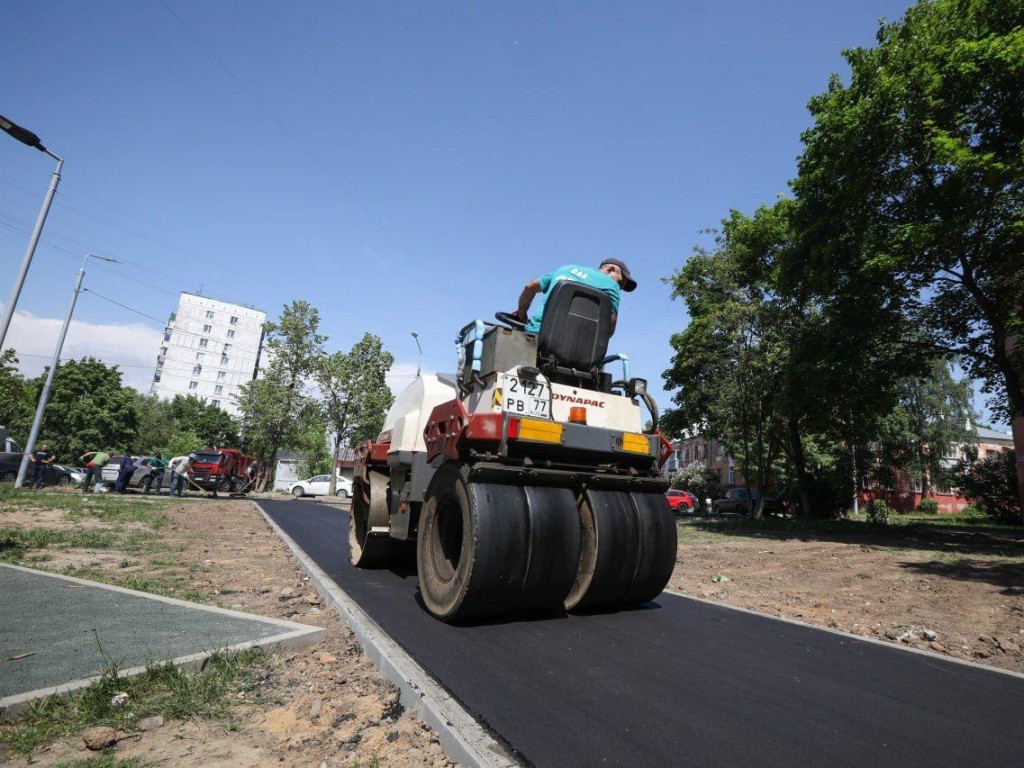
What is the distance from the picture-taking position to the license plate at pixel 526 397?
177 inches

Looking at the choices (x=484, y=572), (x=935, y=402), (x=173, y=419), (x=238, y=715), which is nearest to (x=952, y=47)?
(x=484, y=572)

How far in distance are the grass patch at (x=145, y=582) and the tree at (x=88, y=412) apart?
45.7 meters

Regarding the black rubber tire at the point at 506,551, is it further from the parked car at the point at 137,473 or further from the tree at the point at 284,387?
the tree at the point at 284,387

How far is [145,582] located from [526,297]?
16.3ft

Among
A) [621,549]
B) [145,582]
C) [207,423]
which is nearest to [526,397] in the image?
[621,549]

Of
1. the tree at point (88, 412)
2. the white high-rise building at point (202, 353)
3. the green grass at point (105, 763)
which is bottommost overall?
the green grass at point (105, 763)

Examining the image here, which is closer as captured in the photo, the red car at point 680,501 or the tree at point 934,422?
the red car at point 680,501

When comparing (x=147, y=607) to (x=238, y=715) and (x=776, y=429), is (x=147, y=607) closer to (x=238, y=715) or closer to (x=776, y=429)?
(x=238, y=715)

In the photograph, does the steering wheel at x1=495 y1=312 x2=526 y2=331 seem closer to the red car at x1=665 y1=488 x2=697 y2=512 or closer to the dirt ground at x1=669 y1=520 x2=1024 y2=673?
the dirt ground at x1=669 y1=520 x2=1024 y2=673

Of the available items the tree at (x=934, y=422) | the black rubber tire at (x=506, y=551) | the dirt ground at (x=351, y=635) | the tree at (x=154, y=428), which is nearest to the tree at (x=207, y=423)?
the tree at (x=154, y=428)

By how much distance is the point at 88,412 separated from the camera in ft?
141

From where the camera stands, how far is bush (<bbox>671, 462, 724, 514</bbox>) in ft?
138

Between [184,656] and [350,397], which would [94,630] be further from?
[350,397]

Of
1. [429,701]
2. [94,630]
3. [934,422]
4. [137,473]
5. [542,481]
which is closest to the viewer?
[429,701]
